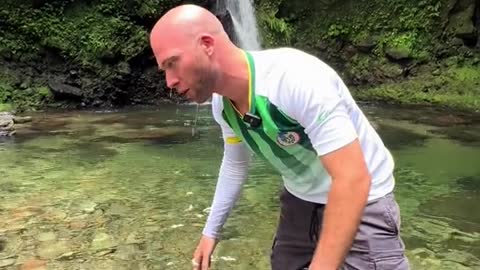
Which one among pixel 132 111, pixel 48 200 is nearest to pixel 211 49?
pixel 48 200

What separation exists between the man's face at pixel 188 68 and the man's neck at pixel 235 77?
0.04 meters

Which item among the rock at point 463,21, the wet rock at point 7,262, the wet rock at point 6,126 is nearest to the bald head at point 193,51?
the wet rock at point 7,262

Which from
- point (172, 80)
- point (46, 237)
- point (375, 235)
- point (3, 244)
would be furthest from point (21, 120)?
point (375, 235)

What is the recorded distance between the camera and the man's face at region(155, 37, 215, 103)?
5.89 feet

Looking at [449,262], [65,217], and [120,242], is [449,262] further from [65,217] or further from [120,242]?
[65,217]

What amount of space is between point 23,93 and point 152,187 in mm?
8490

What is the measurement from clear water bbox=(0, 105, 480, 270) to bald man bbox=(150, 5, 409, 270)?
102 inches

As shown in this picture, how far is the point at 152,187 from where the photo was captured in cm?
696

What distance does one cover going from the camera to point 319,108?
1737mm

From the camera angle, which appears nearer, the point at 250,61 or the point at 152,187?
the point at 250,61

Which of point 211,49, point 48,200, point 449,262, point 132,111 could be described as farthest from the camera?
point 132,111

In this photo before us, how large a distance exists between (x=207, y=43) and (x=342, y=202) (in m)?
0.54

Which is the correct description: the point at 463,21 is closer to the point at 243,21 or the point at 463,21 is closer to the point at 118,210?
the point at 243,21

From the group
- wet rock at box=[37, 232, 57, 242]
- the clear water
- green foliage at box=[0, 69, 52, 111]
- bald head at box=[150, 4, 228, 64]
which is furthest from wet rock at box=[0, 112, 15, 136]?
bald head at box=[150, 4, 228, 64]
